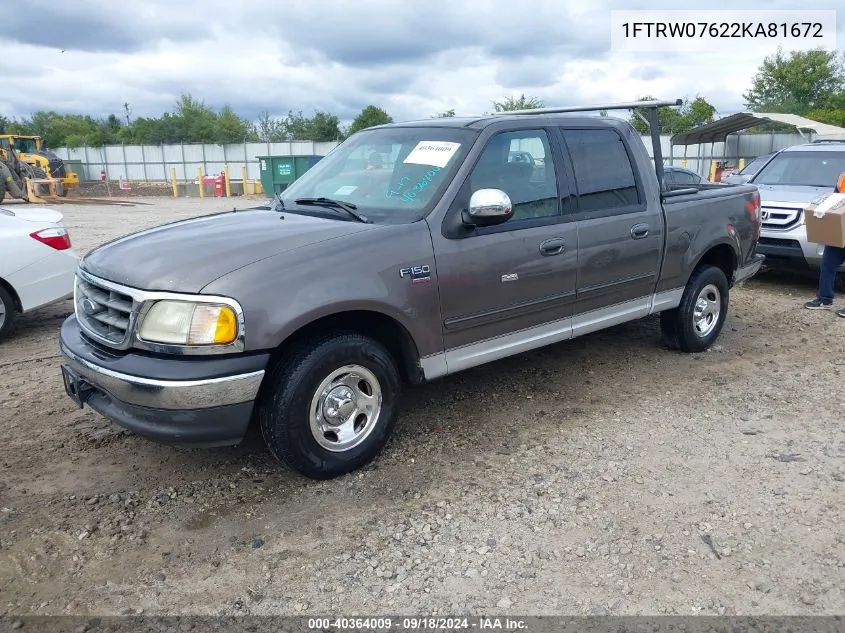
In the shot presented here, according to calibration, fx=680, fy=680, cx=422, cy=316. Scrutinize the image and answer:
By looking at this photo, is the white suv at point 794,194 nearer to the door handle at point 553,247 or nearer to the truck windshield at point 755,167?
the truck windshield at point 755,167

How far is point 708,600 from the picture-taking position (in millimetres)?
2734

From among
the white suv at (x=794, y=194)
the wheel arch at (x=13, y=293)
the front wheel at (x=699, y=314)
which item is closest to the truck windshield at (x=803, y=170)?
the white suv at (x=794, y=194)

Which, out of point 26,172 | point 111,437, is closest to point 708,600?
point 111,437

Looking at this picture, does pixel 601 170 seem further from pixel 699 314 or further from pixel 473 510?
pixel 473 510

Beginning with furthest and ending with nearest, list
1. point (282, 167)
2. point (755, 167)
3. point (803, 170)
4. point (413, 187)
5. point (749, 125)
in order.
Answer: point (282, 167), point (749, 125), point (755, 167), point (803, 170), point (413, 187)

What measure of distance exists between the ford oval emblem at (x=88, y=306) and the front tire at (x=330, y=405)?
103cm

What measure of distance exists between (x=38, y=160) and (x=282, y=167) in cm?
1054

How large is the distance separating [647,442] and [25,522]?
340cm

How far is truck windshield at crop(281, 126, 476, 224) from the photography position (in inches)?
155

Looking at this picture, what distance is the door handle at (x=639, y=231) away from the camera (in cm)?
483

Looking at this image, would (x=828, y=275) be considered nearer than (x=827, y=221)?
No

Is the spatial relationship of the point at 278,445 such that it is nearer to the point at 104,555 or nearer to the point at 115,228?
the point at 104,555

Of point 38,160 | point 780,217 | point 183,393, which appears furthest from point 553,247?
Result: point 38,160

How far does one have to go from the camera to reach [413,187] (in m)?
4.03
